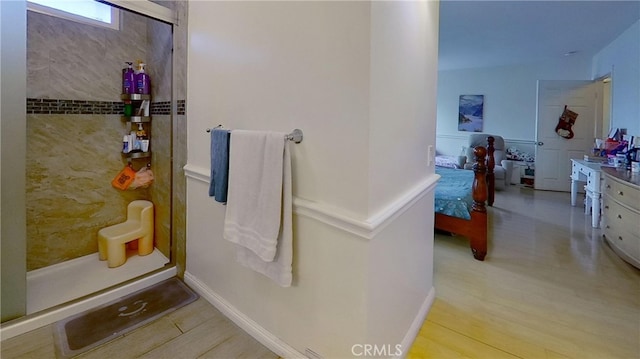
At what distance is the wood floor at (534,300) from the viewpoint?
5.57 feet

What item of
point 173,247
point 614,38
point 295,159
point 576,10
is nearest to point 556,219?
point 576,10

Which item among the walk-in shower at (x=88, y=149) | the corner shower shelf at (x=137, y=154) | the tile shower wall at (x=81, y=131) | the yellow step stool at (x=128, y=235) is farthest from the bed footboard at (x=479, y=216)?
the corner shower shelf at (x=137, y=154)

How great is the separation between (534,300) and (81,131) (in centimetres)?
366

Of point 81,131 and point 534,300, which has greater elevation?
point 81,131

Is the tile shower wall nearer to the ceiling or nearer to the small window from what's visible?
the small window

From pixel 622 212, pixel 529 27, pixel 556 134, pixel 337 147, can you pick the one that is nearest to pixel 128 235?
pixel 337 147

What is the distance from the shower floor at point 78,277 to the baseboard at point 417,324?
190cm

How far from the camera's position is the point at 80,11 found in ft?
7.97

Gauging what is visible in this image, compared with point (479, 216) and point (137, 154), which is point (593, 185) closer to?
point (479, 216)

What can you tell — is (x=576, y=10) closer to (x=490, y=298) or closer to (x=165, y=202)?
(x=490, y=298)

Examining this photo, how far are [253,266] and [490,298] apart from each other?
5.53 ft

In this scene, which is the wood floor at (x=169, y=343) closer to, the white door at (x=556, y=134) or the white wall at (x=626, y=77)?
the white wall at (x=626, y=77)

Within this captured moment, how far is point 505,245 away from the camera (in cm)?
311

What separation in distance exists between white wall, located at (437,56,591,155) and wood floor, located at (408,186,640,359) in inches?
134
